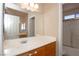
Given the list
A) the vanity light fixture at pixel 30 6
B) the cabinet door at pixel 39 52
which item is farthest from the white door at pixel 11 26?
the cabinet door at pixel 39 52

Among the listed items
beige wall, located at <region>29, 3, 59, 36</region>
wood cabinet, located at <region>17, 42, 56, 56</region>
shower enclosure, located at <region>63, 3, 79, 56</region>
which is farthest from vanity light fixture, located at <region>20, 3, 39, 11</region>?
wood cabinet, located at <region>17, 42, 56, 56</region>

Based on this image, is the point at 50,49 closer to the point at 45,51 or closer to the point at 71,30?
the point at 45,51

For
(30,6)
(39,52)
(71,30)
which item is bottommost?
(39,52)

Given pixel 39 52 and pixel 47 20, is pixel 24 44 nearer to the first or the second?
pixel 39 52

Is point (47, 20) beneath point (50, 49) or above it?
above

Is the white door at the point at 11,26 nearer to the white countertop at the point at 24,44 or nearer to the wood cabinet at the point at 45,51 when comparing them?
the white countertop at the point at 24,44

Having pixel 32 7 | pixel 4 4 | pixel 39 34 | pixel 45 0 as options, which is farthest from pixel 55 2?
pixel 4 4

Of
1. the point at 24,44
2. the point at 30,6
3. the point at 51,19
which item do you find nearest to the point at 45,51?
the point at 24,44

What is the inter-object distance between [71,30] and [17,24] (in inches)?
21.5

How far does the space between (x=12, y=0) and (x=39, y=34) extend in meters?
0.42

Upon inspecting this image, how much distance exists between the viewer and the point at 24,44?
102 cm

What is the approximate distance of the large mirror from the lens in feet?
→ 3.19

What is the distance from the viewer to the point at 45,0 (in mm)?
1015

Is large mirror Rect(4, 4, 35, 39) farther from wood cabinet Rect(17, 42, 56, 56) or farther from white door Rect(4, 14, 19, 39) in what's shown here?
wood cabinet Rect(17, 42, 56, 56)
